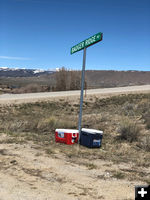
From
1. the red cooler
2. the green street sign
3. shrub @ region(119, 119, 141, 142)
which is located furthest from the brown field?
the green street sign

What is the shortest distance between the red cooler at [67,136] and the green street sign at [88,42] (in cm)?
282

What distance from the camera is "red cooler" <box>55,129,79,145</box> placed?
24.4 feet

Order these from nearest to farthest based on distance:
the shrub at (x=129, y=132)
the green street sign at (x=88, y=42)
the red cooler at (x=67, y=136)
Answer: the green street sign at (x=88, y=42) < the red cooler at (x=67, y=136) < the shrub at (x=129, y=132)

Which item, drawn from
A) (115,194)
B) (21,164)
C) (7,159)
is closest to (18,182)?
(21,164)

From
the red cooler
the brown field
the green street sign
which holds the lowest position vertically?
the brown field

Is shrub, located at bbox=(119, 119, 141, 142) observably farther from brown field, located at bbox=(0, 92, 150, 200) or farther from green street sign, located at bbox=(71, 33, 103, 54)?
green street sign, located at bbox=(71, 33, 103, 54)

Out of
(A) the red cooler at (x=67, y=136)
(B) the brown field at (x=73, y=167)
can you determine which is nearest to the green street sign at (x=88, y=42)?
(A) the red cooler at (x=67, y=136)

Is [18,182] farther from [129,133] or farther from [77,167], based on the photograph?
[129,133]

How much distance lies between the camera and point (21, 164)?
17.2ft

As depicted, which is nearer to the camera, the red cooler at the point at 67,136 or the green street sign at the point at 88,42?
the green street sign at the point at 88,42

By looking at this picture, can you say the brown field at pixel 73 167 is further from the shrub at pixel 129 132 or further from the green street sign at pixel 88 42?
the green street sign at pixel 88 42

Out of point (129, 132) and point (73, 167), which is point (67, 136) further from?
point (129, 132)

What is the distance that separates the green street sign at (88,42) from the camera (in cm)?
639

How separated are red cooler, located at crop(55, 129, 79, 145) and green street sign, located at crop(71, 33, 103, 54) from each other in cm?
282
